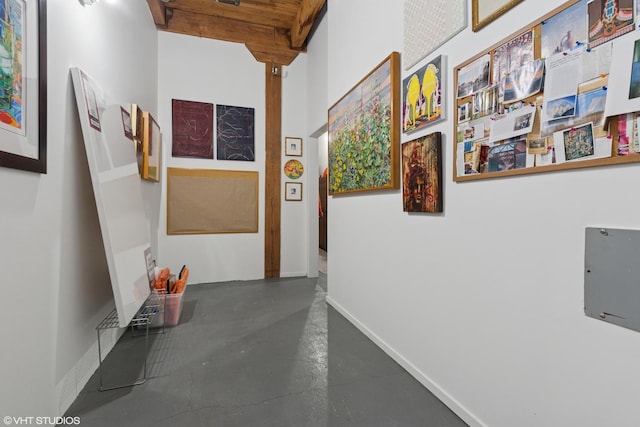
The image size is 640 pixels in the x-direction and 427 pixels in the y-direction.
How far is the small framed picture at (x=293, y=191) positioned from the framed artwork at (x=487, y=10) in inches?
129

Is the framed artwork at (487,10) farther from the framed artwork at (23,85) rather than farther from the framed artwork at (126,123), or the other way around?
the framed artwork at (126,123)

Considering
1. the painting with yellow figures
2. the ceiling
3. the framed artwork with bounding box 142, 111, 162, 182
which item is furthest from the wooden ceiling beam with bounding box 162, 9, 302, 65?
the painting with yellow figures

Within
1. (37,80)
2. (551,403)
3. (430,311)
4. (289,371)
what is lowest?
(289,371)

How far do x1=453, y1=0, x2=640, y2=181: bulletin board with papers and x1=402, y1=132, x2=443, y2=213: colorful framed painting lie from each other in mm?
214

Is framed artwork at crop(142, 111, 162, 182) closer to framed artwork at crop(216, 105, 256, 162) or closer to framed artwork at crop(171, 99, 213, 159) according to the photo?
framed artwork at crop(171, 99, 213, 159)

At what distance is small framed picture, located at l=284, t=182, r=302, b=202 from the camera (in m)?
4.43

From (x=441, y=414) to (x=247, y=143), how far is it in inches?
150

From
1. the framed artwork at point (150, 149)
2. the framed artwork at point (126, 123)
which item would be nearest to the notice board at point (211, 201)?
the framed artwork at point (150, 149)

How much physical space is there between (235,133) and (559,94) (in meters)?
3.82

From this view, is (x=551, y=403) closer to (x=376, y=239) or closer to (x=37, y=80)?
(x=376, y=239)

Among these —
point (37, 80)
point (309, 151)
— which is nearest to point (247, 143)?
point (309, 151)

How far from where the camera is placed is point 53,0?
57.5 inches

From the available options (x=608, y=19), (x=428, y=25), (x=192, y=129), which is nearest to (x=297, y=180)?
(x=192, y=129)

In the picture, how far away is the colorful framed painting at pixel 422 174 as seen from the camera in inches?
64.0
